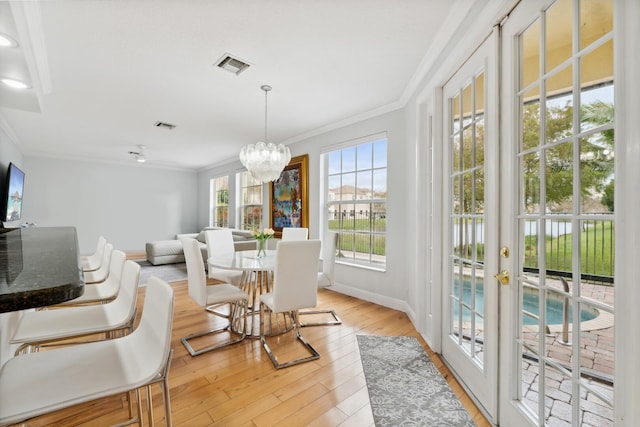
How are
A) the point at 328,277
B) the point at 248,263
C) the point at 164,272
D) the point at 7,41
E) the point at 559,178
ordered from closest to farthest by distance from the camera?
the point at 559,178
the point at 7,41
the point at 248,263
the point at 328,277
the point at 164,272

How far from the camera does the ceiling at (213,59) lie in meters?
1.84

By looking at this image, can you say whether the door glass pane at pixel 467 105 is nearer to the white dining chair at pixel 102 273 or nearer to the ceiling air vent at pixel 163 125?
the white dining chair at pixel 102 273

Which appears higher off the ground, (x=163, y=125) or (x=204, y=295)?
(x=163, y=125)

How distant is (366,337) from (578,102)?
7.51ft

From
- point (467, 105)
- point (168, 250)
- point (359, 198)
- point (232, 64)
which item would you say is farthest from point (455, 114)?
point (168, 250)

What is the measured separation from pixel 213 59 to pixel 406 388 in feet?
9.49

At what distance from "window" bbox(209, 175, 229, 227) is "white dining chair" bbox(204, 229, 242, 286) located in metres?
3.54

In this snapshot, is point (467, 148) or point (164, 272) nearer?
point (467, 148)

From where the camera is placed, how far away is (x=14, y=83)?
2377 millimetres

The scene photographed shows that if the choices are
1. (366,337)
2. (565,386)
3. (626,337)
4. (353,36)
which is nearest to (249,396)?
(366,337)

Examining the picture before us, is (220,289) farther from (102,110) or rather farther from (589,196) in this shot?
(102,110)

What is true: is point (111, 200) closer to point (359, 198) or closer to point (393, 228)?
point (359, 198)

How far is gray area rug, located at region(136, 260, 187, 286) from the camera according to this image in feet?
16.4

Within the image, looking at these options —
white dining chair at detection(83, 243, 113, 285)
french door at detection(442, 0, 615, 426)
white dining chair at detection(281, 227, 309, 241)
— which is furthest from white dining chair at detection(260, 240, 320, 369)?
white dining chair at detection(281, 227, 309, 241)
